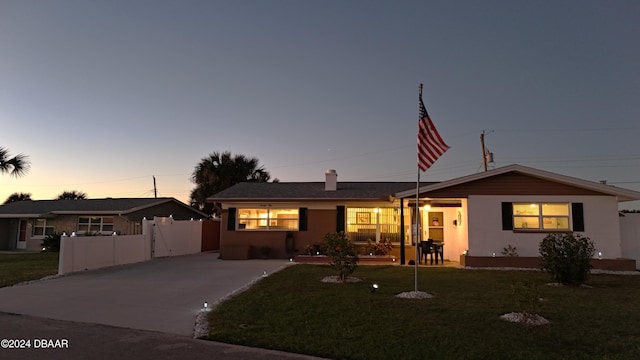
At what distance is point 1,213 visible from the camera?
26.9 m

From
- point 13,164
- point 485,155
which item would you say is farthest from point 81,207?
point 485,155

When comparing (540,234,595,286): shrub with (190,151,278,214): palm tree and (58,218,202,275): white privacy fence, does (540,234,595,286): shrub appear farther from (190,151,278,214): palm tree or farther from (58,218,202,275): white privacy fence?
(190,151,278,214): palm tree

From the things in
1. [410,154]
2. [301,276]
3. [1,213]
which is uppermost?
[410,154]

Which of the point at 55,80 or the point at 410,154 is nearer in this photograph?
the point at 55,80

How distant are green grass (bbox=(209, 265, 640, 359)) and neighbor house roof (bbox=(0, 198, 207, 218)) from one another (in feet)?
57.7

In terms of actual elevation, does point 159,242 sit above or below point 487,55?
below

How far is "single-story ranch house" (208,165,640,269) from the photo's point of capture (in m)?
14.7

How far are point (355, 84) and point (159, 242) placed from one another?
10737mm

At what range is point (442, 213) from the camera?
18094 mm

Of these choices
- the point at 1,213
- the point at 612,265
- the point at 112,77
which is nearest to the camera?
the point at 612,265

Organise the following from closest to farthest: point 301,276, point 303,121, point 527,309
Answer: point 527,309, point 301,276, point 303,121

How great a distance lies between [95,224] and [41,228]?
417 cm

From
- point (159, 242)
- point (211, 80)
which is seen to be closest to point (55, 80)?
point (211, 80)

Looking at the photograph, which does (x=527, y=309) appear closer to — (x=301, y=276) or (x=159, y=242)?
(x=301, y=276)
